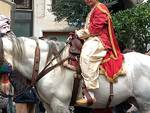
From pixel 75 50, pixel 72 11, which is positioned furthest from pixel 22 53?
pixel 72 11

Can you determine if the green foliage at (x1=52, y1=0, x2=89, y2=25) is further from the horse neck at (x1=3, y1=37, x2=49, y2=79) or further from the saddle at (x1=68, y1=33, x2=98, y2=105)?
the horse neck at (x1=3, y1=37, x2=49, y2=79)

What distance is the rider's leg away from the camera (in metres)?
7.72

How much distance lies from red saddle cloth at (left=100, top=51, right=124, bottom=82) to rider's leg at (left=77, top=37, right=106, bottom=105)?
0.11m

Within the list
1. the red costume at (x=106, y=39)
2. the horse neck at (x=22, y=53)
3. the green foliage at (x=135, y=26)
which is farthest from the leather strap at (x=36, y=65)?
the green foliage at (x=135, y=26)

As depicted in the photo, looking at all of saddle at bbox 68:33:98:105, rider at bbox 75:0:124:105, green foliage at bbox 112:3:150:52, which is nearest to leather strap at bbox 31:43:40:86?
saddle at bbox 68:33:98:105

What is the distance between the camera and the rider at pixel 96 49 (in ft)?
25.4

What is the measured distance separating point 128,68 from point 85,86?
77cm

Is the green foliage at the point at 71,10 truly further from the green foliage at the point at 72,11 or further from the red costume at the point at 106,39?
the red costume at the point at 106,39

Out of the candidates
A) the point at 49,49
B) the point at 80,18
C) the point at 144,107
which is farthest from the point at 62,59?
the point at 80,18

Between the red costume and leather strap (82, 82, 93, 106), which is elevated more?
the red costume

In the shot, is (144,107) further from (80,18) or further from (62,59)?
(80,18)

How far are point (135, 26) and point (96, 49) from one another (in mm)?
4774

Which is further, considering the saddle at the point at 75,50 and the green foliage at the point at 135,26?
the green foliage at the point at 135,26

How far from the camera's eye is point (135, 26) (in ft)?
41.1
